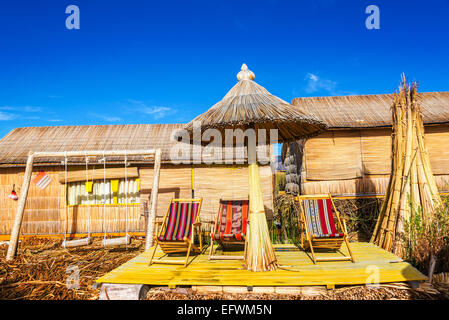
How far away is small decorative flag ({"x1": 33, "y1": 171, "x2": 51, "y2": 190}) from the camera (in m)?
8.90

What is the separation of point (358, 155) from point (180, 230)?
6505 mm

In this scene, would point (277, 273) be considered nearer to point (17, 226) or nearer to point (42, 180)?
point (17, 226)

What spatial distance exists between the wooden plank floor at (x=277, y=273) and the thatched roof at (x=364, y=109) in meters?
4.84

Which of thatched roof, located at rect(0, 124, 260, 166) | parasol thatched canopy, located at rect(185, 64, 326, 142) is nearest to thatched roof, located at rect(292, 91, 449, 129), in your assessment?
parasol thatched canopy, located at rect(185, 64, 326, 142)

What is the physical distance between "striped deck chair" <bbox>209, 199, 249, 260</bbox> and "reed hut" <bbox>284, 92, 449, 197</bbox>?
388cm

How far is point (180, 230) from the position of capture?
5250mm

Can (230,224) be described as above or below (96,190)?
below

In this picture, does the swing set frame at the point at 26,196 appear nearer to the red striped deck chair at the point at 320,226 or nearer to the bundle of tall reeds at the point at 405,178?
the red striped deck chair at the point at 320,226

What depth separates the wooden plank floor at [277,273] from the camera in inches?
148

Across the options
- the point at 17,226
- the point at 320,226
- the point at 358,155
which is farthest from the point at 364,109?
the point at 17,226

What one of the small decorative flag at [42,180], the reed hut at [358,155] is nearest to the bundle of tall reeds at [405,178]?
the reed hut at [358,155]

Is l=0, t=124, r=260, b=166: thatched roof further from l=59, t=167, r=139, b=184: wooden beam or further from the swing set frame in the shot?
the swing set frame

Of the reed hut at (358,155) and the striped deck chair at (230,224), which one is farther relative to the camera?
the reed hut at (358,155)
